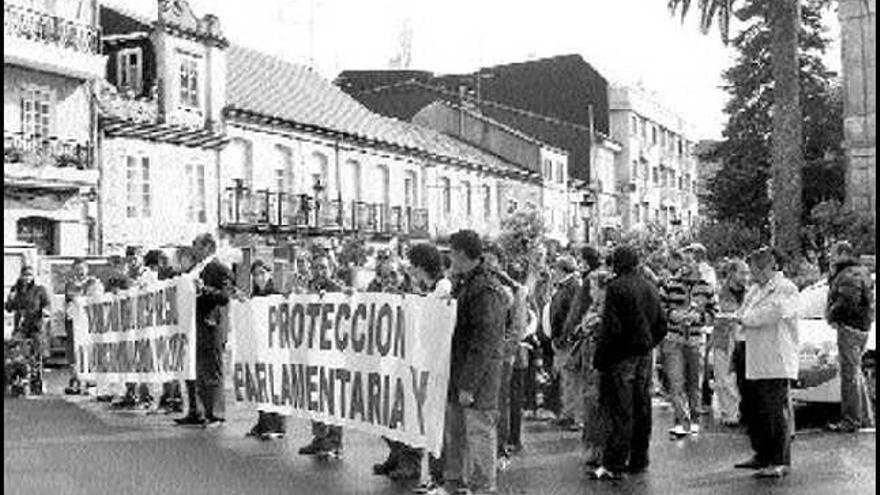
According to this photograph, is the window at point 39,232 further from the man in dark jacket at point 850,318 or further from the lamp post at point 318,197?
the man in dark jacket at point 850,318

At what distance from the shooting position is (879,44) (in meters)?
8.30

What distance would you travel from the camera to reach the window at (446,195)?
58844mm

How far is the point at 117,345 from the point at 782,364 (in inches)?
350

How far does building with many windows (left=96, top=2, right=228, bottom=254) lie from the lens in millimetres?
39000

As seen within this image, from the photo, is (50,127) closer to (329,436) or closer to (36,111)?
(36,111)

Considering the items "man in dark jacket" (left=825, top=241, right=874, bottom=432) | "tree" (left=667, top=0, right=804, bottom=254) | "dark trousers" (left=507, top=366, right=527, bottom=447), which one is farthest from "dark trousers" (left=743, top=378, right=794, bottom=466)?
"tree" (left=667, top=0, right=804, bottom=254)

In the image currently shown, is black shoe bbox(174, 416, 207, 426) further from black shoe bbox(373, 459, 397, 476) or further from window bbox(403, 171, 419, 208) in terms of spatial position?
window bbox(403, 171, 419, 208)

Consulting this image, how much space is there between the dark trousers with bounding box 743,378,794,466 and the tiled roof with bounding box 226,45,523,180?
35.7 meters

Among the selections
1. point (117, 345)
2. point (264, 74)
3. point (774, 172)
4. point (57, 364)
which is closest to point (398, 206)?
point (264, 74)

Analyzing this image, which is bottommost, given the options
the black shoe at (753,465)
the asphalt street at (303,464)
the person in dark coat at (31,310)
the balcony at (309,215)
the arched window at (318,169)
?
the asphalt street at (303,464)

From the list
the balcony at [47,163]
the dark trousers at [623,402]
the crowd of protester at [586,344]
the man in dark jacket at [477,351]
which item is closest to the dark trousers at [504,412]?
the crowd of protester at [586,344]

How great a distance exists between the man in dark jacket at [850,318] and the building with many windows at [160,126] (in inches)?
1114

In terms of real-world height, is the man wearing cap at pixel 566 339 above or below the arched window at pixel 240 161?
below

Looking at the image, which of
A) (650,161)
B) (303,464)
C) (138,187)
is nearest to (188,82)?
(138,187)
